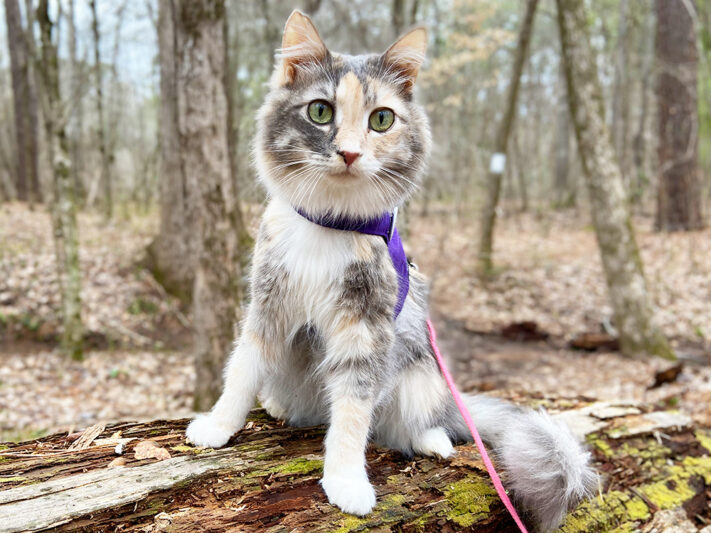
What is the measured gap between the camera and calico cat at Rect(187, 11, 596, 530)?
210cm

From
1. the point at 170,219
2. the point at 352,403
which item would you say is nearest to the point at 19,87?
the point at 170,219

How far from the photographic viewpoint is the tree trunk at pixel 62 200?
6719 mm

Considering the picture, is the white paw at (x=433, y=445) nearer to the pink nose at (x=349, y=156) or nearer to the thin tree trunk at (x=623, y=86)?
the pink nose at (x=349, y=156)

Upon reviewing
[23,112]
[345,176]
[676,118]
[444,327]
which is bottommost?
[444,327]

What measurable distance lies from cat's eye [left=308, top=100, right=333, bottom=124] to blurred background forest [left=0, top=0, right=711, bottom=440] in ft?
2.74

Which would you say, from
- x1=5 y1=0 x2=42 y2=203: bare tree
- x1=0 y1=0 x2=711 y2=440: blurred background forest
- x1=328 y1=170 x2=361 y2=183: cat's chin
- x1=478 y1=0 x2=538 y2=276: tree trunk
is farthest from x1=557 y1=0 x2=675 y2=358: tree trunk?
x1=5 y1=0 x2=42 y2=203: bare tree

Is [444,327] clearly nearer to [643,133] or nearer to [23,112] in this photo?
[23,112]

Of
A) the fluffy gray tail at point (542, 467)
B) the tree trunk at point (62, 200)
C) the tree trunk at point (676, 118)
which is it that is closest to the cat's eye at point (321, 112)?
the fluffy gray tail at point (542, 467)

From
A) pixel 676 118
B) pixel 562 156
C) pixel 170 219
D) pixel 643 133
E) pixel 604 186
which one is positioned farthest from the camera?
pixel 562 156

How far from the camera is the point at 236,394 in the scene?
233 cm

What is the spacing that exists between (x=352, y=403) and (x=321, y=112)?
122 cm

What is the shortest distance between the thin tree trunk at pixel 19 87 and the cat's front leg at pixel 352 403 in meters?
13.7

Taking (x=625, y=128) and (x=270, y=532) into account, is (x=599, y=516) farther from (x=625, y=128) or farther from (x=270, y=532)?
(x=625, y=128)

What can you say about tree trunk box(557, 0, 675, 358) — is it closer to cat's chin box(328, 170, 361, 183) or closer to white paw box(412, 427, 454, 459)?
white paw box(412, 427, 454, 459)
